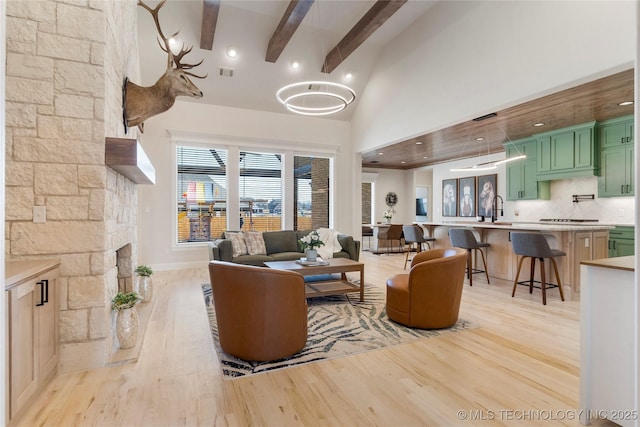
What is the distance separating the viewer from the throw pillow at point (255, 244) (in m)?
5.43

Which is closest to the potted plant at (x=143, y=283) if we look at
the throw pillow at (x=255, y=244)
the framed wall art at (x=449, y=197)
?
the throw pillow at (x=255, y=244)

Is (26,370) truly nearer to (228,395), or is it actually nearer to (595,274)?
(228,395)

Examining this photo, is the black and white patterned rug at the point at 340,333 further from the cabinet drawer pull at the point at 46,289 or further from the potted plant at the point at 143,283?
the cabinet drawer pull at the point at 46,289

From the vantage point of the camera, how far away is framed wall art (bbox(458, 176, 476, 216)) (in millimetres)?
8625

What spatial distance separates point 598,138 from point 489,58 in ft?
9.58

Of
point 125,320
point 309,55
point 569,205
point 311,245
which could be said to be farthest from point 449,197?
point 125,320

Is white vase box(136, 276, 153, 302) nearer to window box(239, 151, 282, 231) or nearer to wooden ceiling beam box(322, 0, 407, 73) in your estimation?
window box(239, 151, 282, 231)

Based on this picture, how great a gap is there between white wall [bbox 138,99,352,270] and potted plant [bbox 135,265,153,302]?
2358mm

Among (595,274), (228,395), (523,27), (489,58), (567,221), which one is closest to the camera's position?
(595,274)

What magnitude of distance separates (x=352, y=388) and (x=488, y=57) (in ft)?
15.3

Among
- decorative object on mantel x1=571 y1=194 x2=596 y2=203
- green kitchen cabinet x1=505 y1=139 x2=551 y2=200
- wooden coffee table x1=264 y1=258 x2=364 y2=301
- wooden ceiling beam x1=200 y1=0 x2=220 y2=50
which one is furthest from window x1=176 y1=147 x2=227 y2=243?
decorative object on mantel x1=571 y1=194 x2=596 y2=203

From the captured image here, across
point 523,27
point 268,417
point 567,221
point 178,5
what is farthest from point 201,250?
point 567,221

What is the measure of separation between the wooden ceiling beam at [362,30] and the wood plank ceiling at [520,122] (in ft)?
6.83

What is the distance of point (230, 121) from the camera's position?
6777 mm
